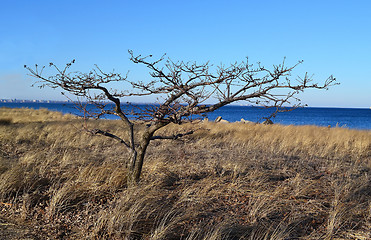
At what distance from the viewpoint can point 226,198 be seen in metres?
5.00

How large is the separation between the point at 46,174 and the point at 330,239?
5023 millimetres

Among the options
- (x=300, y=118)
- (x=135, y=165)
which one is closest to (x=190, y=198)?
(x=135, y=165)

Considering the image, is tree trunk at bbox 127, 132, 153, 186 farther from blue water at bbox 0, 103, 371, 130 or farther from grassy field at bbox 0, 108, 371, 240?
blue water at bbox 0, 103, 371, 130

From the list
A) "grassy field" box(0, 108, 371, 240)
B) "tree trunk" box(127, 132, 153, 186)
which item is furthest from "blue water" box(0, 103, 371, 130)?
"grassy field" box(0, 108, 371, 240)

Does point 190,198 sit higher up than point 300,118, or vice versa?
point 190,198

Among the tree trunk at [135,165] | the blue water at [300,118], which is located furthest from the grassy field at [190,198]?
the blue water at [300,118]

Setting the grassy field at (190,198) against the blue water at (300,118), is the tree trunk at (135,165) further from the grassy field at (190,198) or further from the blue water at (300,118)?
the blue water at (300,118)

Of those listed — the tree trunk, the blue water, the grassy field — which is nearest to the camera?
the grassy field

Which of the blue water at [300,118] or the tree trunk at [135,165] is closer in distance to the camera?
the tree trunk at [135,165]

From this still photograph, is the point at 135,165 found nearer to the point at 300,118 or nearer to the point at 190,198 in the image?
the point at 190,198

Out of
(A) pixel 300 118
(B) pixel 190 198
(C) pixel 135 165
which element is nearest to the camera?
(B) pixel 190 198

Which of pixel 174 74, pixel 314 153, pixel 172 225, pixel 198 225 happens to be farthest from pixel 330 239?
pixel 314 153

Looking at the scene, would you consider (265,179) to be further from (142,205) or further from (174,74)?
(174,74)

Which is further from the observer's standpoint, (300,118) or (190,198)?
(300,118)
